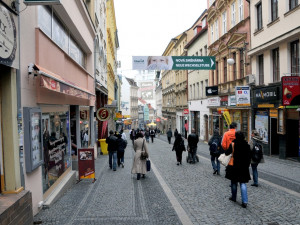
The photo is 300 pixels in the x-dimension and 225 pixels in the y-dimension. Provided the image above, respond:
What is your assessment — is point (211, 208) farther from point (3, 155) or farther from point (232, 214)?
point (3, 155)

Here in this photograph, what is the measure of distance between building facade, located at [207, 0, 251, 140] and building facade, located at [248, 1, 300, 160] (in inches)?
39.2

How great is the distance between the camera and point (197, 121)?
34.4 meters

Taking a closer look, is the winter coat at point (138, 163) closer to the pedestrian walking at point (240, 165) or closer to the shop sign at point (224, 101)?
the pedestrian walking at point (240, 165)

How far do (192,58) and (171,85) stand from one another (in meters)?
35.6

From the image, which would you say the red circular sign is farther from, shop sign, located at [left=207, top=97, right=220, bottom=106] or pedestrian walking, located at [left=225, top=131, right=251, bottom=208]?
shop sign, located at [left=207, top=97, right=220, bottom=106]

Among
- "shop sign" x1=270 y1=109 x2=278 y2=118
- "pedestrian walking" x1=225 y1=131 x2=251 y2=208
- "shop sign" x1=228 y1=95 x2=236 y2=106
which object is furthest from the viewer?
"shop sign" x1=228 y1=95 x2=236 y2=106

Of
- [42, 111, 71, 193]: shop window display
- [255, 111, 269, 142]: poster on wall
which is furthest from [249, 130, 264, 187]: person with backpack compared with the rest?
[255, 111, 269, 142]: poster on wall

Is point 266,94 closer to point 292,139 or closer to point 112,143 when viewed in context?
point 292,139

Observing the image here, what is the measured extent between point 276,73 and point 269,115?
7.36ft

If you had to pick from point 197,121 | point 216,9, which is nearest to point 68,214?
point 216,9

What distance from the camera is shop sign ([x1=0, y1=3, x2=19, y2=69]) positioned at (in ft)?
14.9

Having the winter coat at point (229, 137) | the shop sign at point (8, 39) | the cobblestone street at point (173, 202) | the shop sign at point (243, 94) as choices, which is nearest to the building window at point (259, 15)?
the shop sign at point (243, 94)

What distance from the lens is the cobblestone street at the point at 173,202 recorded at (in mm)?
5965

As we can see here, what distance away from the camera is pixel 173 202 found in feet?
23.6
